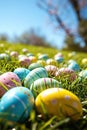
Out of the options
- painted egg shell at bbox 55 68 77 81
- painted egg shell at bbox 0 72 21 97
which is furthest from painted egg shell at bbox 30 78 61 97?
painted egg shell at bbox 55 68 77 81

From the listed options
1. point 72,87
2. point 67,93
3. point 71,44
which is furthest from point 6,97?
point 71,44

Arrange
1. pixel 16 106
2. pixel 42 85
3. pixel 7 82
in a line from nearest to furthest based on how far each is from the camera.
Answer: pixel 16 106 < pixel 42 85 < pixel 7 82

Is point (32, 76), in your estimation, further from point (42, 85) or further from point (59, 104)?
point (59, 104)

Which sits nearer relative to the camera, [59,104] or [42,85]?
[59,104]

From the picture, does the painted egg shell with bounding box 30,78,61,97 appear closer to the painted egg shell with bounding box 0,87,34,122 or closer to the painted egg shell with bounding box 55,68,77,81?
the painted egg shell with bounding box 0,87,34,122

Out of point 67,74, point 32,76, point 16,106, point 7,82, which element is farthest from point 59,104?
point 67,74

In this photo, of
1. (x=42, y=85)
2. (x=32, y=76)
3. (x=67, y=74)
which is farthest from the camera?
(x=67, y=74)

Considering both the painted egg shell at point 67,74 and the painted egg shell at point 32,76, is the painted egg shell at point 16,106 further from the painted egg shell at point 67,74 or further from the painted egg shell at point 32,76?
the painted egg shell at point 67,74
